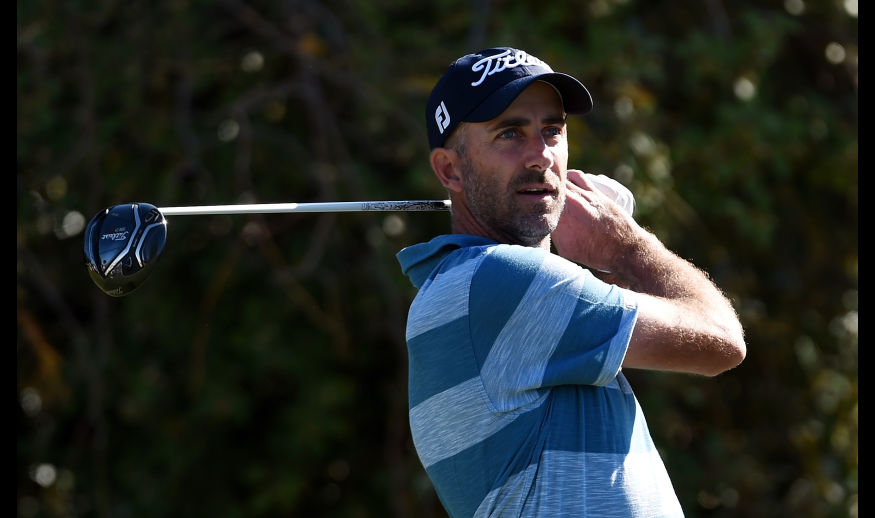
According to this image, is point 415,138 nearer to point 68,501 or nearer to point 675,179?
point 675,179

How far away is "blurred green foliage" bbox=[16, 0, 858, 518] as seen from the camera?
247 inches

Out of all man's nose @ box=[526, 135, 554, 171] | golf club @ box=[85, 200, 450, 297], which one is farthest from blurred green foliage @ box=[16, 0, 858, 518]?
man's nose @ box=[526, 135, 554, 171]

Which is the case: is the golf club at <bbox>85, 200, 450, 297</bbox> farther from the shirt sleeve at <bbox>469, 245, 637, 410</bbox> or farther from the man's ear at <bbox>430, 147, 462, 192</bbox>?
the shirt sleeve at <bbox>469, 245, 637, 410</bbox>

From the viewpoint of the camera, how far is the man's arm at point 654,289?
2.44m

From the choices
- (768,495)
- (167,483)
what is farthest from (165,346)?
(768,495)

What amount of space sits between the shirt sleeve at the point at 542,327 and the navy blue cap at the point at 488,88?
406 millimetres

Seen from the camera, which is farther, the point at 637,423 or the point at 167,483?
the point at 167,483

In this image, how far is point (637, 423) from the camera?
8.23ft

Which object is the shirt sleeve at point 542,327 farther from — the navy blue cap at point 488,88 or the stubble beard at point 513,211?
the navy blue cap at point 488,88

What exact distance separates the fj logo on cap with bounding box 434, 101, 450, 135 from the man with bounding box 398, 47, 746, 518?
0.11ft

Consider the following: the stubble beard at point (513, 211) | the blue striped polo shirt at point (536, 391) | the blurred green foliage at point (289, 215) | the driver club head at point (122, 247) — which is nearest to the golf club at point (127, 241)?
the driver club head at point (122, 247)

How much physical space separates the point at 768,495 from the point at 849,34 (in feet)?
9.20

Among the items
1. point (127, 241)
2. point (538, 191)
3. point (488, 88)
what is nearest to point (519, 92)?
point (488, 88)

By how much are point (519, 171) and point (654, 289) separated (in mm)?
380
